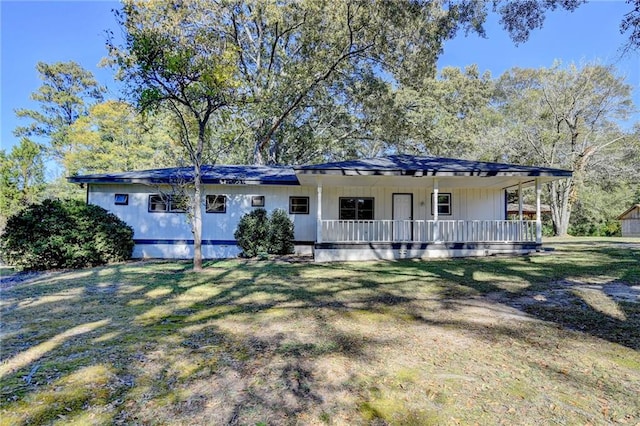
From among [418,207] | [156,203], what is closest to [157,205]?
[156,203]

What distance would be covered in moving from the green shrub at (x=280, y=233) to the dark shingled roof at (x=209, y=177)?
4.11 ft

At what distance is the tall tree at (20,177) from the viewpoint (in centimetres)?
1973

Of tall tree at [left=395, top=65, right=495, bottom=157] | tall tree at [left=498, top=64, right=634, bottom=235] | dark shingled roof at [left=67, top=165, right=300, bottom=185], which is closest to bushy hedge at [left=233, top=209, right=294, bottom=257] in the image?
dark shingled roof at [left=67, top=165, right=300, bottom=185]

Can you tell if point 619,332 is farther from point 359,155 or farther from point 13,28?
point 359,155

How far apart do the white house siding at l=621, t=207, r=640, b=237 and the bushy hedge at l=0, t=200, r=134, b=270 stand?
34.7 m

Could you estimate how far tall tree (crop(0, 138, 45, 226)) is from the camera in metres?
19.7

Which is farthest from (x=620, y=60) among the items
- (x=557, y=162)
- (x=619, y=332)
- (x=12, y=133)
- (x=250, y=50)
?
(x=12, y=133)

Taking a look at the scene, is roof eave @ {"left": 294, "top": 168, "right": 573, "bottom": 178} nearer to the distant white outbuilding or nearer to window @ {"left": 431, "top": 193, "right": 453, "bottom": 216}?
window @ {"left": 431, "top": 193, "right": 453, "bottom": 216}

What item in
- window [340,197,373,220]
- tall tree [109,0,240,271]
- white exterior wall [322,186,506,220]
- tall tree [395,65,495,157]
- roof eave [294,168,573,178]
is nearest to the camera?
tall tree [109,0,240,271]

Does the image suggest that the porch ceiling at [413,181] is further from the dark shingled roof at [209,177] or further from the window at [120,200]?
the window at [120,200]

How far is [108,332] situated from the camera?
3.97m

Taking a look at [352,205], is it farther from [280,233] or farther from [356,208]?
[280,233]

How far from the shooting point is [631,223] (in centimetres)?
2731

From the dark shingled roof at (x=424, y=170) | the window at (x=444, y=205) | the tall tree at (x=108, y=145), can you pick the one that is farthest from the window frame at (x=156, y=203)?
the tall tree at (x=108, y=145)
